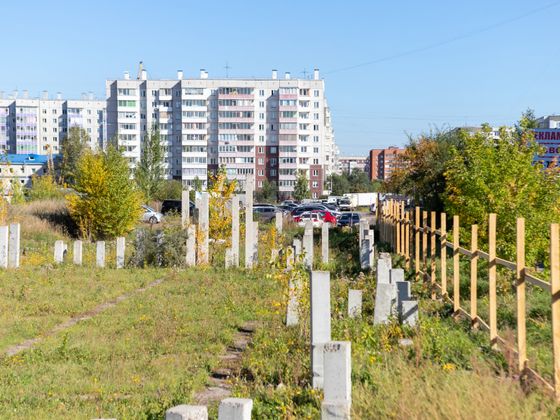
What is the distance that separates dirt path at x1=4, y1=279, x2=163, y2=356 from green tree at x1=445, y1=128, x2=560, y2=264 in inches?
290

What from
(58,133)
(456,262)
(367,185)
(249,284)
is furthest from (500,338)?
(58,133)

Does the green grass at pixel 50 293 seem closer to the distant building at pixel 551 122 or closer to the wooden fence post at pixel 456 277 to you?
the wooden fence post at pixel 456 277

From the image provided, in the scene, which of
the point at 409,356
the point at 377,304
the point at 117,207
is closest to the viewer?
the point at 409,356

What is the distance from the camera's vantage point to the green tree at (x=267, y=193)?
9831 cm

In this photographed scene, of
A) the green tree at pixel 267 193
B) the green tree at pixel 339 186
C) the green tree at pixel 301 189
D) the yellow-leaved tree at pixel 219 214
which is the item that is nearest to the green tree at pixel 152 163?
the green tree at pixel 301 189

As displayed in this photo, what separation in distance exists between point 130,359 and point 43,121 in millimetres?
129885

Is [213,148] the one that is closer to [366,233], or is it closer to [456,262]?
[366,233]

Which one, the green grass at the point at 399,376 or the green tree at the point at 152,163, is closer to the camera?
the green grass at the point at 399,376

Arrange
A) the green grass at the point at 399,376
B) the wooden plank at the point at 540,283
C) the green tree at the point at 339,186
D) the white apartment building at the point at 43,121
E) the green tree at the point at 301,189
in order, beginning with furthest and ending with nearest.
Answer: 1. the white apartment building at the point at 43,121
2. the green tree at the point at 339,186
3. the green tree at the point at 301,189
4. the wooden plank at the point at 540,283
5. the green grass at the point at 399,376

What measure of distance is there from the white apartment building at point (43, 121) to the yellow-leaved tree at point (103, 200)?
100m

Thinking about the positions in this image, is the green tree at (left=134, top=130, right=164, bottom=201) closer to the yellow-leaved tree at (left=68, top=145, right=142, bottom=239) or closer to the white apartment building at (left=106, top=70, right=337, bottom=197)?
the yellow-leaved tree at (left=68, top=145, right=142, bottom=239)

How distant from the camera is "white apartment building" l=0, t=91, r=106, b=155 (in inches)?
5202

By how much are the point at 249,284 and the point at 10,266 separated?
742 centimetres

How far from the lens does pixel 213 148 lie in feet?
348
